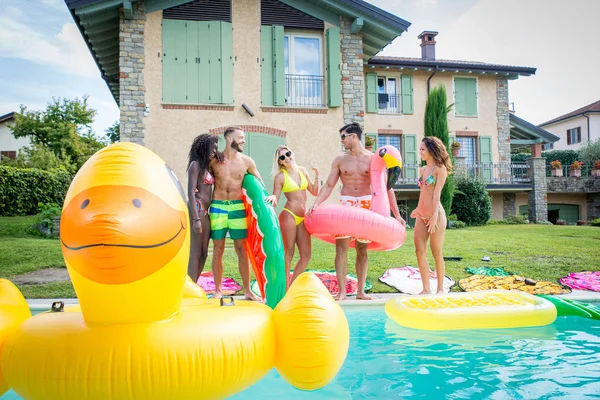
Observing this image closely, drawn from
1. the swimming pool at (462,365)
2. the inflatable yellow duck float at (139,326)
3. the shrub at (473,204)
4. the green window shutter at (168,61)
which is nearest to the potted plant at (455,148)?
the shrub at (473,204)

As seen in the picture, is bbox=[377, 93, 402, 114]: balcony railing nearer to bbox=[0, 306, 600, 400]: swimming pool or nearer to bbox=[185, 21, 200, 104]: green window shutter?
bbox=[185, 21, 200, 104]: green window shutter

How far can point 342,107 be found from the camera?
1323cm

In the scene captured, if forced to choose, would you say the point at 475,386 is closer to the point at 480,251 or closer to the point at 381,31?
the point at 480,251

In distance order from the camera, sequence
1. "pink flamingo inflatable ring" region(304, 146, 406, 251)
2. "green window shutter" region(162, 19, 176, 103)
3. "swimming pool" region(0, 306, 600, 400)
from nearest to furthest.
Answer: "swimming pool" region(0, 306, 600, 400)
"pink flamingo inflatable ring" region(304, 146, 406, 251)
"green window shutter" region(162, 19, 176, 103)

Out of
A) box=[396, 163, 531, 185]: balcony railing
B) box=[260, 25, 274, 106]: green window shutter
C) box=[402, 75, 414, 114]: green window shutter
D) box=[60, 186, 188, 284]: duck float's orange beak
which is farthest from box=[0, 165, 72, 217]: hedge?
box=[60, 186, 188, 284]: duck float's orange beak

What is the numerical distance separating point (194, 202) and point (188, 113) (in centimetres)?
805

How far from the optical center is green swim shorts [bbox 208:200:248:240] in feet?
17.4

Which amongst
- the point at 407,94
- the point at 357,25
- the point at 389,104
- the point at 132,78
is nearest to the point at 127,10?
the point at 132,78

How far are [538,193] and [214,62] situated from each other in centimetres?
1472

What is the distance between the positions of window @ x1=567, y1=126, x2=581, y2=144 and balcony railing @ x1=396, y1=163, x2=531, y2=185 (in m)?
15.9

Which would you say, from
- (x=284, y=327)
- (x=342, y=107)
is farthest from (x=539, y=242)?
(x=284, y=327)

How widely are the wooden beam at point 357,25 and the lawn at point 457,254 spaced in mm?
6041

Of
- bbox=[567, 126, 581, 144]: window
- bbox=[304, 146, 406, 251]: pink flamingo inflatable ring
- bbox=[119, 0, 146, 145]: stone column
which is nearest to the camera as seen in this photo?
bbox=[304, 146, 406, 251]: pink flamingo inflatable ring

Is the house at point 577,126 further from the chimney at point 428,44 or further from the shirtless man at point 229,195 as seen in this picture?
the shirtless man at point 229,195
